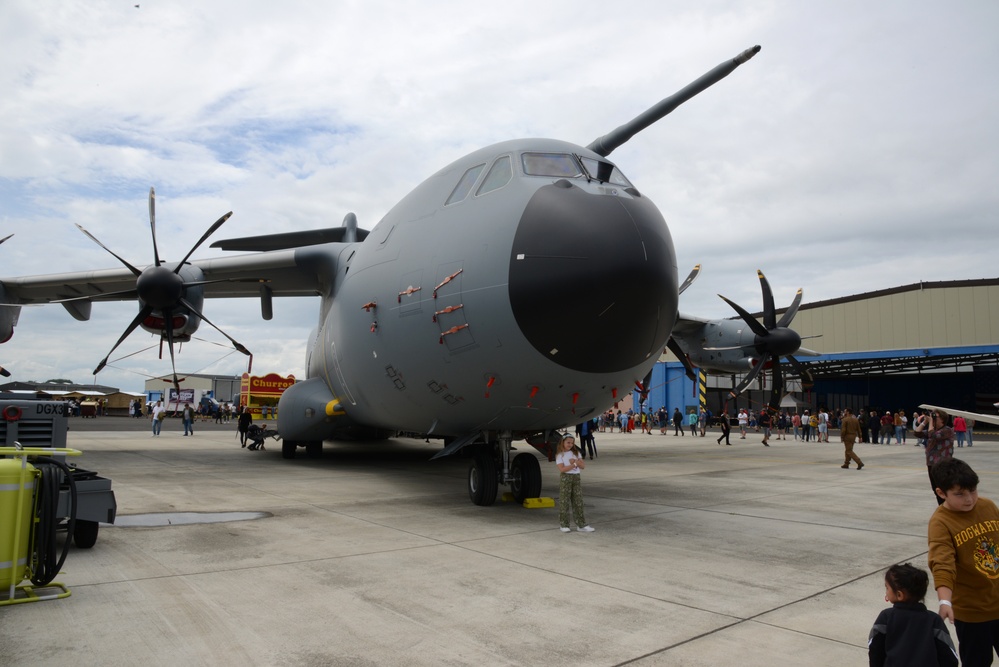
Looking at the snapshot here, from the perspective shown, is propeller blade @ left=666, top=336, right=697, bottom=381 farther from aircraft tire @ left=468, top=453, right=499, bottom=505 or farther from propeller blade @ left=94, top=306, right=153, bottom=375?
propeller blade @ left=94, top=306, right=153, bottom=375

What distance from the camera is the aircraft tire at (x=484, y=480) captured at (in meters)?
9.23

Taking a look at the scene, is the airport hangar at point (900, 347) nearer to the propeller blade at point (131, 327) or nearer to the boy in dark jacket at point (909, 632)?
the propeller blade at point (131, 327)

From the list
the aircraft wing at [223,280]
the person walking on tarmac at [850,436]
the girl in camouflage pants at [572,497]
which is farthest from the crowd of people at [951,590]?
the person walking on tarmac at [850,436]

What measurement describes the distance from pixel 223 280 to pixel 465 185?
754 centimetres

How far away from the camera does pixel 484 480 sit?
922cm

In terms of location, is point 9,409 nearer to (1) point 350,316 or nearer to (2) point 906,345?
(1) point 350,316

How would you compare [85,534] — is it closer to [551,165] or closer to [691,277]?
[551,165]

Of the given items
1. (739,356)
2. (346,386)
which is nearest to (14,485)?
(346,386)

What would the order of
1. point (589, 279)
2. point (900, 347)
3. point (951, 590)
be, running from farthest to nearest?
point (900, 347) < point (589, 279) < point (951, 590)

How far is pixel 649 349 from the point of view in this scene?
25.5 feet

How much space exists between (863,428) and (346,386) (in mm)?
30782

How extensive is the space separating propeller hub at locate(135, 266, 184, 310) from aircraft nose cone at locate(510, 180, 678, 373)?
29.8 feet

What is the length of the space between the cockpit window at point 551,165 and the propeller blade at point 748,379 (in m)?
9.34

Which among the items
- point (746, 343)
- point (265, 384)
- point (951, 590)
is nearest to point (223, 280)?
point (746, 343)
